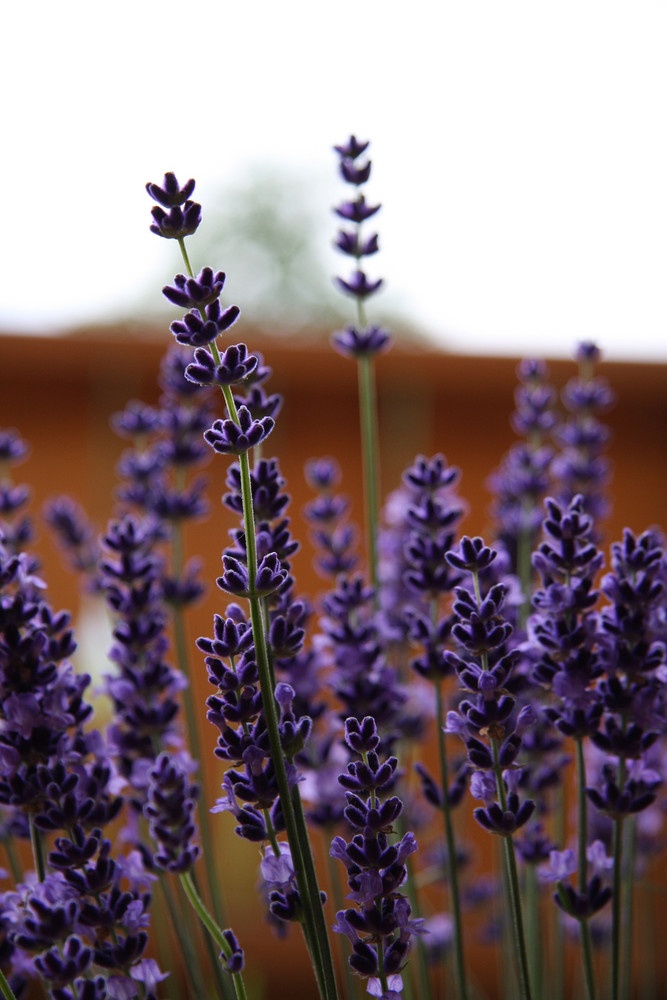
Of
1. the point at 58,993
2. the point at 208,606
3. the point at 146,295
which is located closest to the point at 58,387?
the point at 208,606

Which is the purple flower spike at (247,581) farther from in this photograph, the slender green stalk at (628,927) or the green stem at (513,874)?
the slender green stalk at (628,927)

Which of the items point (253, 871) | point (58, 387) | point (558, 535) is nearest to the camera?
point (558, 535)

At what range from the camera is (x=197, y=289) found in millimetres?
401

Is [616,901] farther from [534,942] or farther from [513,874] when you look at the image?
[534,942]

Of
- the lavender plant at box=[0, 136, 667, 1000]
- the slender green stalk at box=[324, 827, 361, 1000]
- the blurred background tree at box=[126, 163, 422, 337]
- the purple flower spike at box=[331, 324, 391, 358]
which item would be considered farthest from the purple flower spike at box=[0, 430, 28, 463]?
the blurred background tree at box=[126, 163, 422, 337]

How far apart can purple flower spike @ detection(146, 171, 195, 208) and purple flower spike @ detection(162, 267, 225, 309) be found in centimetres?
4

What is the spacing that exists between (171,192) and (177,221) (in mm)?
16

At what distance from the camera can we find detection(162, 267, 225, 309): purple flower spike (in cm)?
40

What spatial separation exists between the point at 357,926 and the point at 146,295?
265 cm

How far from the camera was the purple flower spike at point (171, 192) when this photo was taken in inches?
16.7

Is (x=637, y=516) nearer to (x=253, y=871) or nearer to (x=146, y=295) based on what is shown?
(x=253, y=871)

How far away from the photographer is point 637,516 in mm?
1942

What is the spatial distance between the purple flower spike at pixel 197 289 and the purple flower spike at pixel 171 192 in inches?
1.7

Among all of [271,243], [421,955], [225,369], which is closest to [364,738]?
[225,369]
